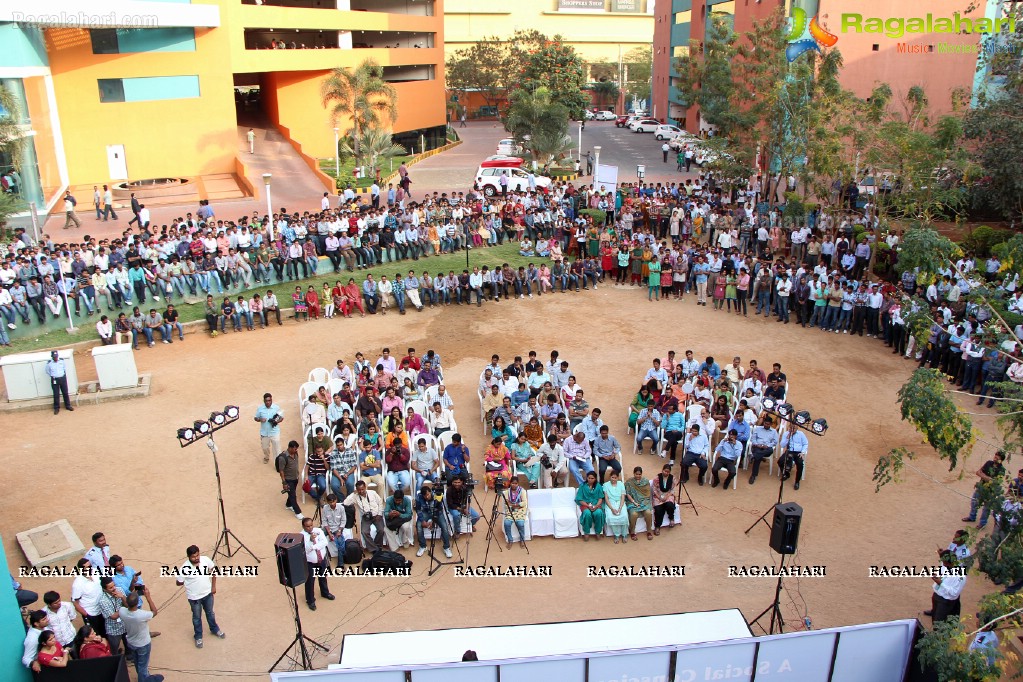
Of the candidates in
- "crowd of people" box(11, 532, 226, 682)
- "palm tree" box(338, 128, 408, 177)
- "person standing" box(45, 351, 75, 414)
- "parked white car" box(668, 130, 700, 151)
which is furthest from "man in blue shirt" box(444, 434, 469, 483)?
"parked white car" box(668, 130, 700, 151)

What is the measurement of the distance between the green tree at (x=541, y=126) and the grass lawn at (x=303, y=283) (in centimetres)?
1360

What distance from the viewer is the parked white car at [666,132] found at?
5111cm

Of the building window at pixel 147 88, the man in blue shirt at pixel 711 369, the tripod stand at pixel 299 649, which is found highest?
the building window at pixel 147 88

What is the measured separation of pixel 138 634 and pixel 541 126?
104 ft

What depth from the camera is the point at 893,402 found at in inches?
583

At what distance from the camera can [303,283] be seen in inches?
829

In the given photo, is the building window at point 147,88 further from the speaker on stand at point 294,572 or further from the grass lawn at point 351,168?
the speaker on stand at point 294,572

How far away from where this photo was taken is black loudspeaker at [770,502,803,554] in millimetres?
8680

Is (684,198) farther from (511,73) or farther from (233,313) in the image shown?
(511,73)

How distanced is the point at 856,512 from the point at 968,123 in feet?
55.1

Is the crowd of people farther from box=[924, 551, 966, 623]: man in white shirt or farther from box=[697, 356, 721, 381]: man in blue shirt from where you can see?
box=[697, 356, 721, 381]: man in blue shirt

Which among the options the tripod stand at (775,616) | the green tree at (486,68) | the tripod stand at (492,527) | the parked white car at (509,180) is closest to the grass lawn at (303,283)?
the parked white car at (509,180)

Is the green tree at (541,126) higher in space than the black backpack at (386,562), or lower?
higher

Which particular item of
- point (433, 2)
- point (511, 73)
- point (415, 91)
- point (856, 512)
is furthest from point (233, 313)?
point (511, 73)
